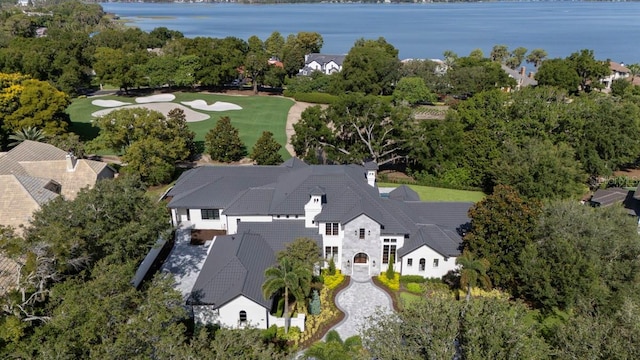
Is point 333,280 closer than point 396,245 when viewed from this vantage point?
Yes

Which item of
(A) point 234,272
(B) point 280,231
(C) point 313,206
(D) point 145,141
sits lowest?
(B) point 280,231

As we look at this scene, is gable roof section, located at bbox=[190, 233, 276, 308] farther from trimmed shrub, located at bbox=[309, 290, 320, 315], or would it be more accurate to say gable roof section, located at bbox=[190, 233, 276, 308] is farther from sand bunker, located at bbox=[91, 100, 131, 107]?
sand bunker, located at bbox=[91, 100, 131, 107]

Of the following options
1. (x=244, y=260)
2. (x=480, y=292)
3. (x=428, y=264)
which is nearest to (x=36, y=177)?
(x=244, y=260)

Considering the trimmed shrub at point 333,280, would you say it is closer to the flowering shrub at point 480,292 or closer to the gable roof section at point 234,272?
the gable roof section at point 234,272

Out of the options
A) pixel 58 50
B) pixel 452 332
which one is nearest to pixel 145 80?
pixel 58 50

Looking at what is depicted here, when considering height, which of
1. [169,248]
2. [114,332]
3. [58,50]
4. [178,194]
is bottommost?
[169,248]

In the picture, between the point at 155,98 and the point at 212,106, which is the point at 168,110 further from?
the point at 155,98

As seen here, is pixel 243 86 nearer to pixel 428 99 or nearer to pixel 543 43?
pixel 428 99

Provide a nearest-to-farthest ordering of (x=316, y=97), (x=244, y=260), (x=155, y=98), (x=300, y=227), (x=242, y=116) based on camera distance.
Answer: (x=244, y=260) → (x=300, y=227) → (x=242, y=116) → (x=155, y=98) → (x=316, y=97)
